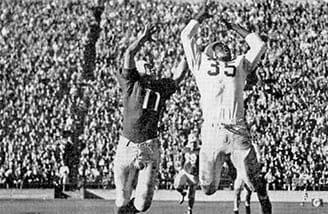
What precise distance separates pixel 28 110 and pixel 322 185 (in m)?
9.41

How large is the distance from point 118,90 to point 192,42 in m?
16.3

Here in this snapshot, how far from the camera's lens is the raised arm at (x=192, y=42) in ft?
25.8

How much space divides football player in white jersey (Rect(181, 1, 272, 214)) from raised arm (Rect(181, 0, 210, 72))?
126 mm

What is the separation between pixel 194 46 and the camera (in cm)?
789

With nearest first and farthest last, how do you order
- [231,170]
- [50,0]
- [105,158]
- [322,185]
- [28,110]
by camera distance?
1. [231,170]
2. [322,185]
3. [105,158]
4. [28,110]
5. [50,0]

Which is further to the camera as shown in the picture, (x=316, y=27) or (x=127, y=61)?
(x=316, y=27)

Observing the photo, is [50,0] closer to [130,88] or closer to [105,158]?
[105,158]

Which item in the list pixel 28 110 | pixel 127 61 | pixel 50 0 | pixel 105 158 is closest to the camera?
pixel 127 61

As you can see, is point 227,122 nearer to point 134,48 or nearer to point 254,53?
point 254,53

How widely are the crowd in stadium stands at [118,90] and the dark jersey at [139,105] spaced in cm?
983

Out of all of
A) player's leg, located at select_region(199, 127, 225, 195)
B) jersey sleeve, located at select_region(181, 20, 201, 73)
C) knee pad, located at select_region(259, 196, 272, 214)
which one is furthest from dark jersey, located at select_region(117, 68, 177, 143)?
knee pad, located at select_region(259, 196, 272, 214)

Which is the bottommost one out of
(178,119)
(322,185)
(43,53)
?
(322,185)

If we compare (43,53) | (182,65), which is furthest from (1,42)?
(182,65)

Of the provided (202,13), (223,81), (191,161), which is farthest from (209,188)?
(191,161)
